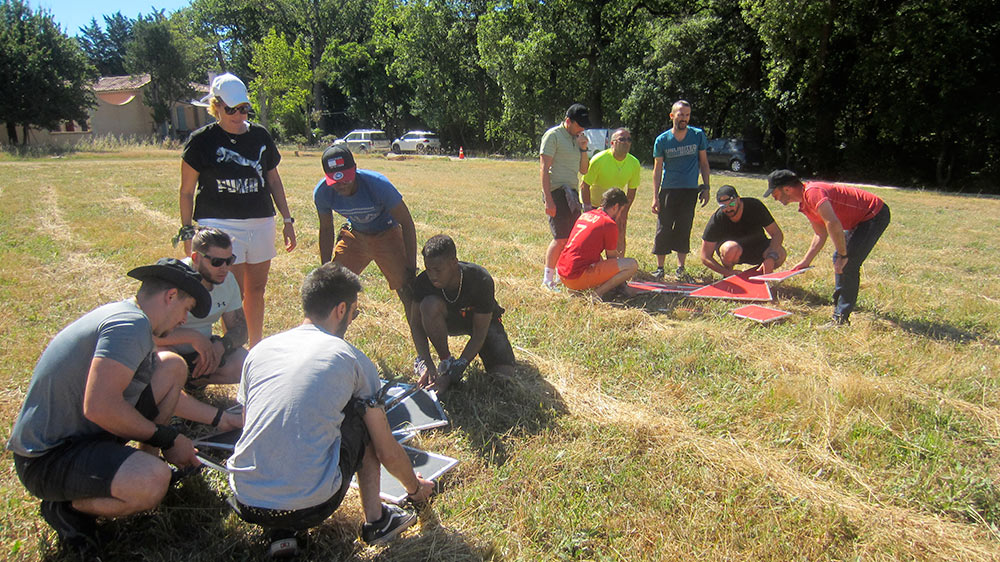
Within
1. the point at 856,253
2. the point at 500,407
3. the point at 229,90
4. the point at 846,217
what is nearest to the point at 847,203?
the point at 846,217

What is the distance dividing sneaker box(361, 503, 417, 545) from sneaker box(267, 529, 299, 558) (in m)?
0.27

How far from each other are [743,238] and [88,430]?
19.6 ft

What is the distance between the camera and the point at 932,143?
21688 millimetres

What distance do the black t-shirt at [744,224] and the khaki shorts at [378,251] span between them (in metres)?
3.48

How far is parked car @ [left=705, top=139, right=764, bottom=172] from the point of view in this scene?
24.7m

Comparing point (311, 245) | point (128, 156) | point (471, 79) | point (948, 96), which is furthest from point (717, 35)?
point (128, 156)

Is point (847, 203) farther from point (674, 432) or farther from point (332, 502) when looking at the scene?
point (332, 502)

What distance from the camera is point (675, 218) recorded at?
21.7ft

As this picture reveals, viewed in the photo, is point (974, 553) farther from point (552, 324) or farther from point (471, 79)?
point (471, 79)

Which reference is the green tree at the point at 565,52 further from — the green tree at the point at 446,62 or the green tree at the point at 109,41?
the green tree at the point at 109,41

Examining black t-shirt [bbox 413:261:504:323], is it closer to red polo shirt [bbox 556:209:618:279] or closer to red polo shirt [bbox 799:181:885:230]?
red polo shirt [bbox 556:209:618:279]

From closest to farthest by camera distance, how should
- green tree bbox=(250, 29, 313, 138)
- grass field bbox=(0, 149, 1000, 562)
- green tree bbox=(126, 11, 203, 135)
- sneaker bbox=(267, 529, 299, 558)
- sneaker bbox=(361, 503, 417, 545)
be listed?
sneaker bbox=(267, 529, 299, 558)
sneaker bbox=(361, 503, 417, 545)
grass field bbox=(0, 149, 1000, 562)
green tree bbox=(250, 29, 313, 138)
green tree bbox=(126, 11, 203, 135)

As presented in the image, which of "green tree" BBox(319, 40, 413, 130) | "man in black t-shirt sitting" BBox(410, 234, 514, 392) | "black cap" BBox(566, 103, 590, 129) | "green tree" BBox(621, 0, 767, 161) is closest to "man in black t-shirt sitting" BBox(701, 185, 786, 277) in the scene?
"black cap" BBox(566, 103, 590, 129)

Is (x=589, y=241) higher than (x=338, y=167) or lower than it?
lower
